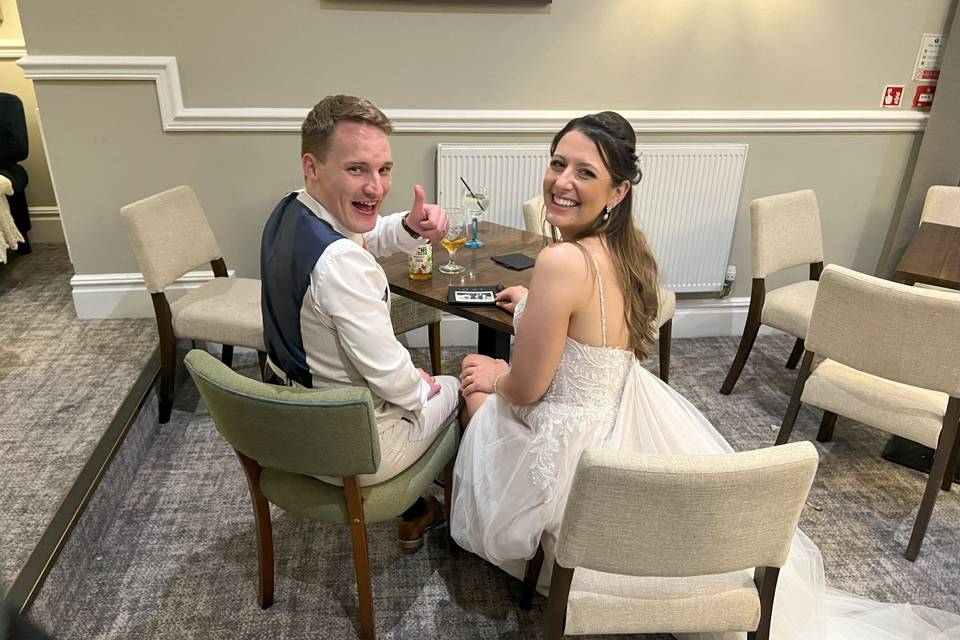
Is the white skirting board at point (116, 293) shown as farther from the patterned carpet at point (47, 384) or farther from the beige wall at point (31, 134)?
the beige wall at point (31, 134)

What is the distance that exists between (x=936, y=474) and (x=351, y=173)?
1.95 m

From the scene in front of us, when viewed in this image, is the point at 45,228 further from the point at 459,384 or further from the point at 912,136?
the point at 912,136

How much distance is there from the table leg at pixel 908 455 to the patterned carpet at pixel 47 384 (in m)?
2.91

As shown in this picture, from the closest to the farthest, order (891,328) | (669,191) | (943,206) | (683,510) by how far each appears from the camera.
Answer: (683,510), (891,328), (943,206), (669,191)

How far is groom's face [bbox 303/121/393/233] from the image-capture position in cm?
158

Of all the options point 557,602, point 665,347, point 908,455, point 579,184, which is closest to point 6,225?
point 579,184

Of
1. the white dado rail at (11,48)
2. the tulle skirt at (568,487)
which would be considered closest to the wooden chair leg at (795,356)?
the tulle skirt at (568,487)

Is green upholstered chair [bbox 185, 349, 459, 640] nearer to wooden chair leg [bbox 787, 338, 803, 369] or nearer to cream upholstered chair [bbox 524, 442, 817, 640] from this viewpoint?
cream upholstered chair [bbox 524, 442, 817, 640]

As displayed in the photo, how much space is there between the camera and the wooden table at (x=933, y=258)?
2369 millimetres

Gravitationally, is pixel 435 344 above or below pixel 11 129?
below

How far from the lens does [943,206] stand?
3086 mm

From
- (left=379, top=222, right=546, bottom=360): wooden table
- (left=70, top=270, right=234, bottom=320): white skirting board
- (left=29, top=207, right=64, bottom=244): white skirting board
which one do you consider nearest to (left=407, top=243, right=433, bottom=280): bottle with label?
(left=379, top=222, right=546, bottom=360): wooden table

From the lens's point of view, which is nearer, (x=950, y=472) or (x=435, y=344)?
(x=950, y=472)

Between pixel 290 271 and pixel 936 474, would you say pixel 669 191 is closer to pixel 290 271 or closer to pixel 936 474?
pixel 936 474
